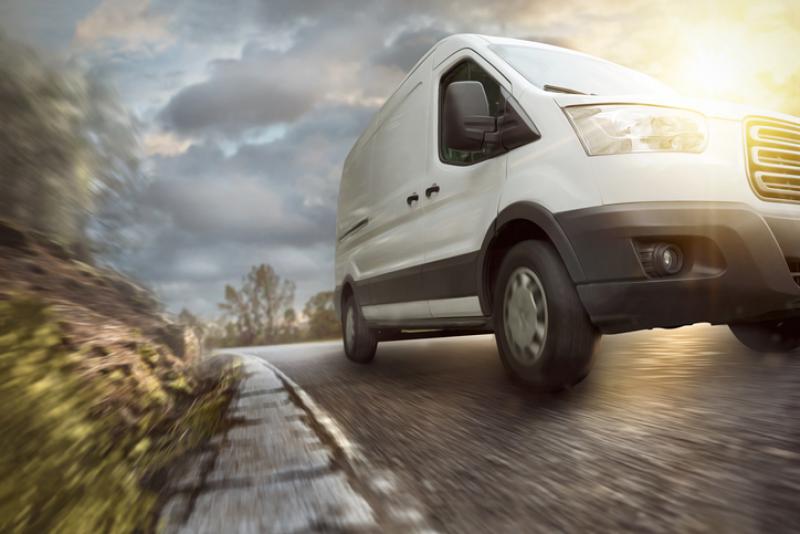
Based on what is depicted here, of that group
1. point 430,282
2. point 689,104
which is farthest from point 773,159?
point 430,282

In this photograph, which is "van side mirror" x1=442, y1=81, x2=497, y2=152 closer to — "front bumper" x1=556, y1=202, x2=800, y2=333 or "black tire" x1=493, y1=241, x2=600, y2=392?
"black tire" x1=493, y1=241, x2=600, y2=392

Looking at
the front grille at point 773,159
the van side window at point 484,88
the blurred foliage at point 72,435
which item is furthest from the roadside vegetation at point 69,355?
the front grille at point 773,159

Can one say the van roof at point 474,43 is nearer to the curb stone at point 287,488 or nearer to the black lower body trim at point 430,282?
the black lower body trim at point 430,282

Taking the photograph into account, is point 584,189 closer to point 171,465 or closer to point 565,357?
point 565,357

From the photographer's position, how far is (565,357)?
3.61 meters

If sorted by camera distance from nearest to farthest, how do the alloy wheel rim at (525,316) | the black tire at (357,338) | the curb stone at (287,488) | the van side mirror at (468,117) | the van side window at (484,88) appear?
the curb stone at (287,488), the alloy wheel rim at (525,316), the van side mirror at (468,117), the van side window at (484,88), the black tire at (357,338)

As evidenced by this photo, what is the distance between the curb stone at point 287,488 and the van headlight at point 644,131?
206 centimetres

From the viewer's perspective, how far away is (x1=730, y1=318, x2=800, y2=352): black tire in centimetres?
461

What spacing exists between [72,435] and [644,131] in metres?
3.11

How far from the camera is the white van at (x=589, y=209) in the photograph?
10.7 feet

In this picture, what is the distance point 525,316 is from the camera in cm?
390

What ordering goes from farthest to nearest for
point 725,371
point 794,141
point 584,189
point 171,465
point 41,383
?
point 725,371, point 794,141, point 584,189, point 171,465, point 41,383

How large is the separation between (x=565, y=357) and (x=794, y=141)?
1817mm

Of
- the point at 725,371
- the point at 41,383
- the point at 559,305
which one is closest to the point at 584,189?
the point at 559,305
